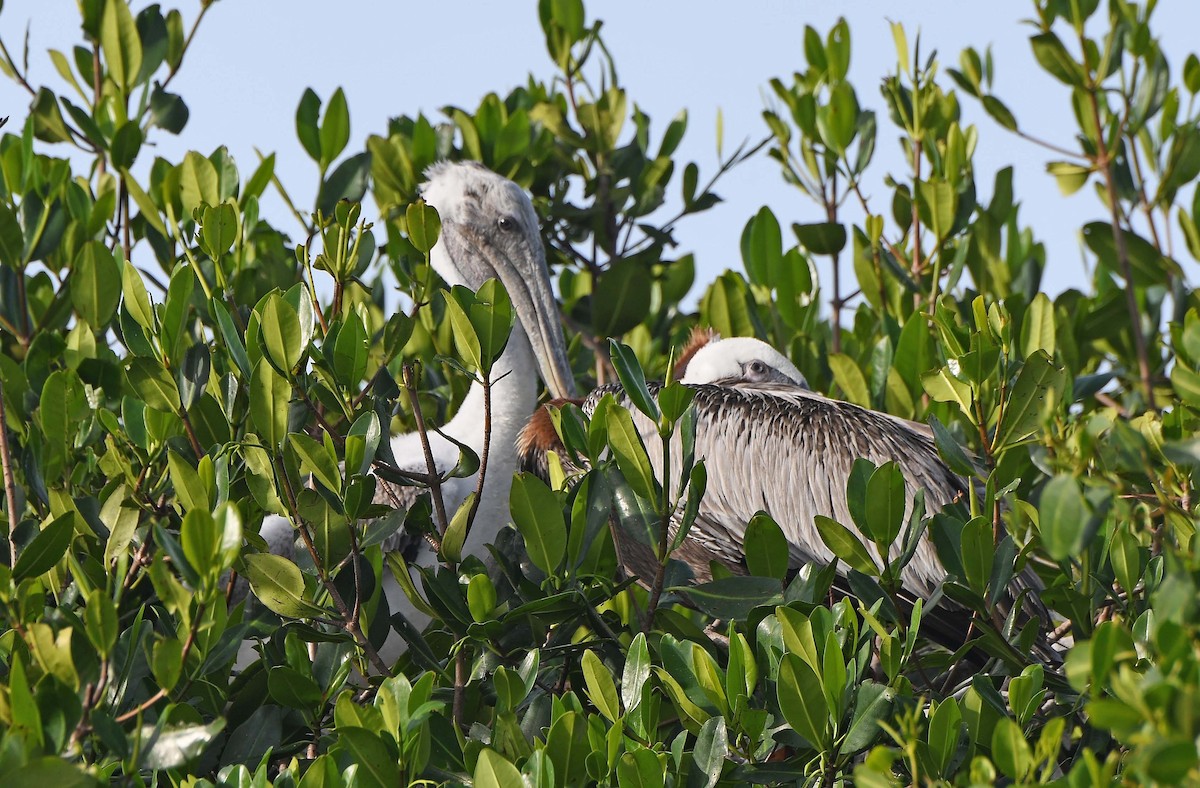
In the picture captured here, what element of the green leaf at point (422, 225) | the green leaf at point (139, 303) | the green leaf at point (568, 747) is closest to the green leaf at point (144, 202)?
the green leaf at point (139, 303)

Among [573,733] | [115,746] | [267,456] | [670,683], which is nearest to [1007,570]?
[670,683]

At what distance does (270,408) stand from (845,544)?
1039 millimetres

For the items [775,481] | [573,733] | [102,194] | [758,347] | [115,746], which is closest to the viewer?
[115,746]

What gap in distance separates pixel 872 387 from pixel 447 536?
2.25m

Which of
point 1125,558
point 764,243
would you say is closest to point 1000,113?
point 764,243

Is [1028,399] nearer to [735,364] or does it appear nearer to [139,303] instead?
[139,303]

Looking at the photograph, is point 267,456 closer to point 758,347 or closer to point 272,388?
point 272,388

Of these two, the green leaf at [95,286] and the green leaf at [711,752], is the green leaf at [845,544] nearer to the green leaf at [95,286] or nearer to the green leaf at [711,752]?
the green leaf at [711,752]

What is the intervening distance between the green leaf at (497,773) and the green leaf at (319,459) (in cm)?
67

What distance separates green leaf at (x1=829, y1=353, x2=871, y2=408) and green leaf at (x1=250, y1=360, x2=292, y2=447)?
2295 mm

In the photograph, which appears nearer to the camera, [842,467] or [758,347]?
[842,467]

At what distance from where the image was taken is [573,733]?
6.21ft

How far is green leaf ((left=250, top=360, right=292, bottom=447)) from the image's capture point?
2303 mm

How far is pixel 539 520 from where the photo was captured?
225 centimetres
